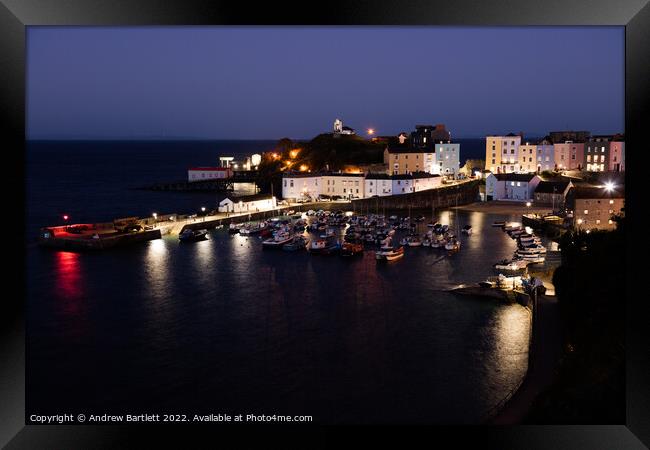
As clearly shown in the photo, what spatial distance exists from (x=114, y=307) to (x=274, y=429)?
499 centimetres

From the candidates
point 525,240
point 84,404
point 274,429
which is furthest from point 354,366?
point 525,240

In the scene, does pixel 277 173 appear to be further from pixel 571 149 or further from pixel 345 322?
pixel 345 322

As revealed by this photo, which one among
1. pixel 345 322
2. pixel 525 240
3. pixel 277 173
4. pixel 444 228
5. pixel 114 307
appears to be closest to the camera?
pixel 345 322

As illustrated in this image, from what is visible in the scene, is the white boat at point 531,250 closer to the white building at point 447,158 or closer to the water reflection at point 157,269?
the water reflection at point 157,269

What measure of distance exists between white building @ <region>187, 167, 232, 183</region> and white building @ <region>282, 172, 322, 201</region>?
5825 millimetres

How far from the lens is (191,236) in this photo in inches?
409

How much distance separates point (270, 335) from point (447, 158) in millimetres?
13679

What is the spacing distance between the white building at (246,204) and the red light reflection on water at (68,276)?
409 centimetres

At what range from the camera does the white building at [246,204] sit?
13203 mm

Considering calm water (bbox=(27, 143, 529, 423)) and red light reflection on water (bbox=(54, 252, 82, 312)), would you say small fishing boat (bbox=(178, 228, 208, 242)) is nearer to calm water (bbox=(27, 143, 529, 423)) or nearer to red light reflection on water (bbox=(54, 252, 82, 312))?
calm water (bbox=(27, 143, 529, 423))

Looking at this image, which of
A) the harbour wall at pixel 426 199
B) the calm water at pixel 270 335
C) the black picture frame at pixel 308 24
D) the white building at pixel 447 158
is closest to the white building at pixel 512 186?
the harbour wall at pixel 426 199

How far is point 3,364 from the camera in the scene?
2023 mm

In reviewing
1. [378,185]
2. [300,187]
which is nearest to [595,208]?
[378,185]

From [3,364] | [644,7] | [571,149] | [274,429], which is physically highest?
[571,149]
